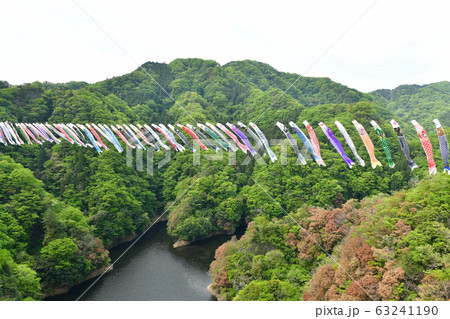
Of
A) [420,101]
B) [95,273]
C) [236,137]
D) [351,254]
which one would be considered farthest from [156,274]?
[420,101]

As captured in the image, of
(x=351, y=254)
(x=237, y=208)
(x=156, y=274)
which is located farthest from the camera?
(x=237, y=208)

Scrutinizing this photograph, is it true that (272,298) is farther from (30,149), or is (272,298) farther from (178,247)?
(30,149)

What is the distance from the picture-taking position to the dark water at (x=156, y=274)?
23406mm

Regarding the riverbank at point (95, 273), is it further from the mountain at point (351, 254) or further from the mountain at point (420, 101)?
the mountain at point (420, 101)

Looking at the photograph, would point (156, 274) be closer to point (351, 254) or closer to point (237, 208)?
point (237, 208)

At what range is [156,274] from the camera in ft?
87.4

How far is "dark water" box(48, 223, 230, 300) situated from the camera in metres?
23.4

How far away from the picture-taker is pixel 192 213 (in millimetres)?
35750

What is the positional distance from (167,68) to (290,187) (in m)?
81.2

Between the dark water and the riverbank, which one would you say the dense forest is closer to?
the riverbank

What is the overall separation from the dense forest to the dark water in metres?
1.40

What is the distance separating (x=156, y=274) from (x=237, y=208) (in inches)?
515

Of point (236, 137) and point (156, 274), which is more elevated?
point (236, 137)

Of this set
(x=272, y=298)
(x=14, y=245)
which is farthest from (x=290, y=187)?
(x=14, y=245)
